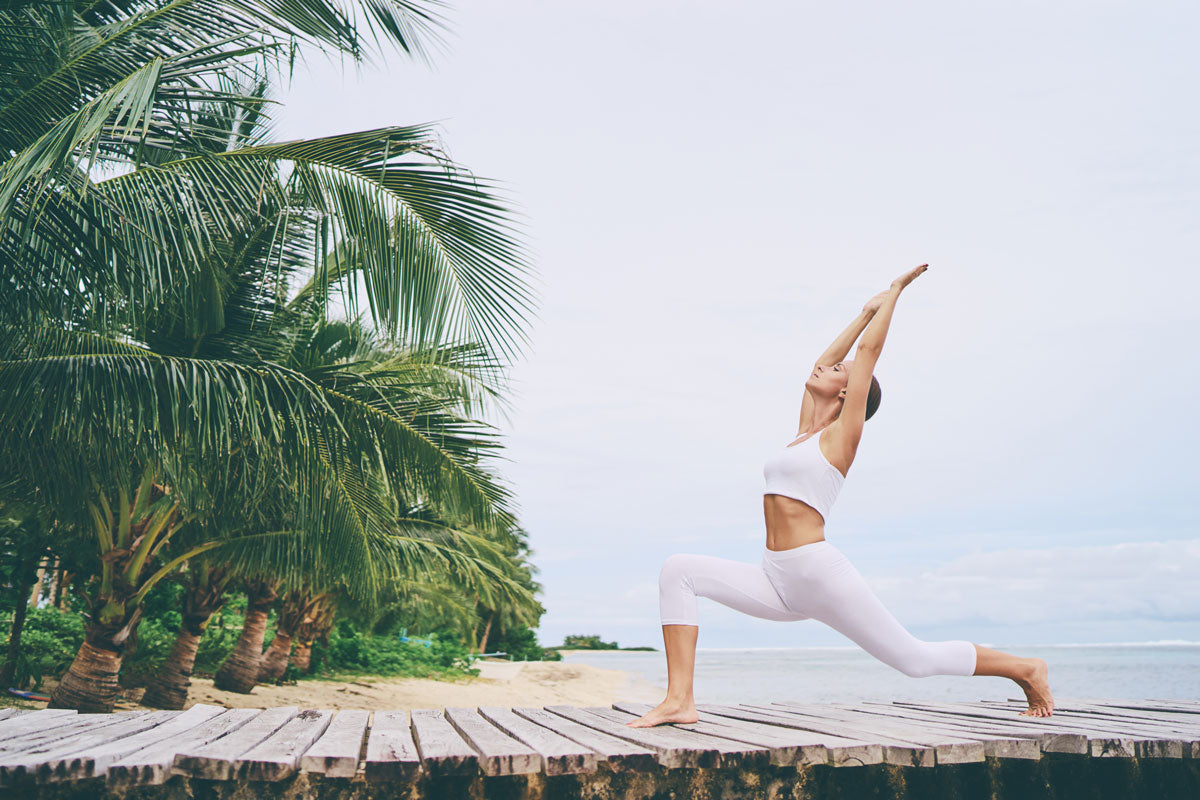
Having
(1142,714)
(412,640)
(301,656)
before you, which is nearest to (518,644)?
(412,640)

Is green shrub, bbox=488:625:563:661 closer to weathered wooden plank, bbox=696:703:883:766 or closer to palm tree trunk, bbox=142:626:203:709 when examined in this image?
palm tree trunk, bbox=142:626:203:709

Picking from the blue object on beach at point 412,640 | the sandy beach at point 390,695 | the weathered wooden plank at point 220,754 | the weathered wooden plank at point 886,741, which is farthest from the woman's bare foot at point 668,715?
the blue object on beach at point 412,640

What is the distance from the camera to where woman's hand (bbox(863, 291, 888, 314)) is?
4.28m

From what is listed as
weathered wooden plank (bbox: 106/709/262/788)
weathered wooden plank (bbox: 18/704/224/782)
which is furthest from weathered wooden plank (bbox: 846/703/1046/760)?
weathered wooden plank (bbox: 18/704/224/782)

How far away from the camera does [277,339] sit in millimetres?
8109

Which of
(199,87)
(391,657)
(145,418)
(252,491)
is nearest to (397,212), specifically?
(199,87)

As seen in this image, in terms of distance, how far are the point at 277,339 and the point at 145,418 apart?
5.22 feet

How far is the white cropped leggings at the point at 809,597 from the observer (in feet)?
12.5

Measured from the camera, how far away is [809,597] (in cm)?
387

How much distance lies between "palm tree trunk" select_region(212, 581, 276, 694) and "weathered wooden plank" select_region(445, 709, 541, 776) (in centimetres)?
1453

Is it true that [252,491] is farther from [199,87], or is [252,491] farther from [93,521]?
[199,87]

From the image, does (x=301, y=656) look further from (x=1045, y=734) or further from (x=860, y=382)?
(x=1045, y=734)

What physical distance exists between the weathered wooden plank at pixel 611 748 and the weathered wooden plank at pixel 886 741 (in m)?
0.80

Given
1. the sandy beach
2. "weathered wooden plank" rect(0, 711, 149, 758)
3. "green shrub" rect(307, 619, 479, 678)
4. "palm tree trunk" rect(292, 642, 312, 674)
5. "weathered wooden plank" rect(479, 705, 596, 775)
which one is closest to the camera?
"weathered wooden plank" rect(479, 705, 596, 775)
